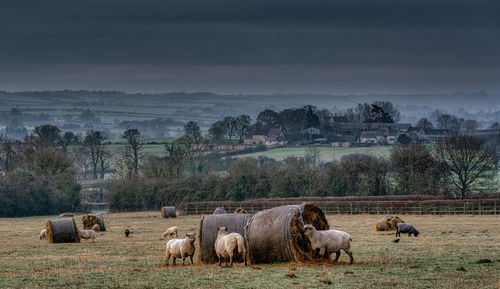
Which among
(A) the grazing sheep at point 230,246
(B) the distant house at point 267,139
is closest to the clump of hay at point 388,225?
(A) the grazing sheep at point 230,246

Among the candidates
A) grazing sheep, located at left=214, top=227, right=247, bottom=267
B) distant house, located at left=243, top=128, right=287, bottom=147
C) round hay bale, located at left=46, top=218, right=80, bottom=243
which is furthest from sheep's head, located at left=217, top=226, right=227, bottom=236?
distant house, located at left=243, top=128, right=287, bottom=147

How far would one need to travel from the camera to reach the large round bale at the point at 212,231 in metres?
25.6

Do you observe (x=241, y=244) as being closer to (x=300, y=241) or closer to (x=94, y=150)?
(x=300, y=241)

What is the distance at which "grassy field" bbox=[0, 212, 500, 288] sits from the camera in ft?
66.9

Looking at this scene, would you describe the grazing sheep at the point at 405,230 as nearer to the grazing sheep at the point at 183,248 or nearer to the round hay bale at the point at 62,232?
the grazing sheep at the point at 183,248

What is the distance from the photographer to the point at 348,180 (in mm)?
83125

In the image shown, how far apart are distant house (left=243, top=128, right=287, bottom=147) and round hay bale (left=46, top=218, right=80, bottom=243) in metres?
134

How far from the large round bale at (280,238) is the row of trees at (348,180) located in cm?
5480

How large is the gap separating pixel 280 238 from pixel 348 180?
59.8 m

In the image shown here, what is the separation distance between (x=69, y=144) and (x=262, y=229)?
461ft

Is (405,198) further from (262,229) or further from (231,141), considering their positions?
(231,141)

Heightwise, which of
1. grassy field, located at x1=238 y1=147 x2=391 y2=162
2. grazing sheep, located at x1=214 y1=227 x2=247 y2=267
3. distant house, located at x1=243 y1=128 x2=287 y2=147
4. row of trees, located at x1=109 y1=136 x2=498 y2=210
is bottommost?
grazing sheep, located at x1=214 y1=227 x2=247 y2=267

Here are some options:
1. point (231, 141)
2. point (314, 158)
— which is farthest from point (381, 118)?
point (314, 158)

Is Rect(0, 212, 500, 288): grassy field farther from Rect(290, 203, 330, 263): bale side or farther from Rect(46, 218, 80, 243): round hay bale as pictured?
Rect(46, 218, 80, 243): round hay bale
